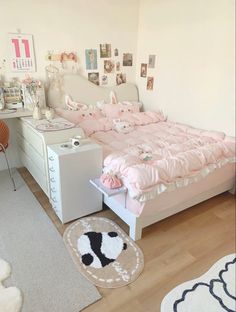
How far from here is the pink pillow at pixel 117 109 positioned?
122 inches

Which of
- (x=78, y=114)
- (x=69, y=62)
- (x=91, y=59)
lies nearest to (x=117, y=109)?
(x=78, y=114)

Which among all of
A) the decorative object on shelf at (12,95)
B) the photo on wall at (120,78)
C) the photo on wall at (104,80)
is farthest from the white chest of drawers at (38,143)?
the photo on wall at (120,78)

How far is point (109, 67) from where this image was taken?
332 cm

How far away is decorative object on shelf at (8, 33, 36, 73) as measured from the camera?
8.61 ft

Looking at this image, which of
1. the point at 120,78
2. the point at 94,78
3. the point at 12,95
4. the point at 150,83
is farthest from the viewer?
the point at 120,78

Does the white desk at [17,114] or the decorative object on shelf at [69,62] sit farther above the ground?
the decorative object on shelf at [69,62]

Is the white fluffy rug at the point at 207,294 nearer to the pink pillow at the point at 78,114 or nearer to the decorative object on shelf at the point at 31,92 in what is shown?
the pink pillow at the point at 78,114

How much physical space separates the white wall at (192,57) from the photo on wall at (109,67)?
1.43 ft

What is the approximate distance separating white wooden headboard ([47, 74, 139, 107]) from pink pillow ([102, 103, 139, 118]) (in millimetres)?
191

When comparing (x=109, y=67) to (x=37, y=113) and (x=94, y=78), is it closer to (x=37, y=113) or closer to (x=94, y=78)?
(x=94, y=78)

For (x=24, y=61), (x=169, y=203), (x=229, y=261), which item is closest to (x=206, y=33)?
(x=169, y=203)

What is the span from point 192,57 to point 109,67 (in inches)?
44.0

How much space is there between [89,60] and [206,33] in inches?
55.7

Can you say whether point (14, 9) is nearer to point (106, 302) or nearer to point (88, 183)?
point (88, 183)
